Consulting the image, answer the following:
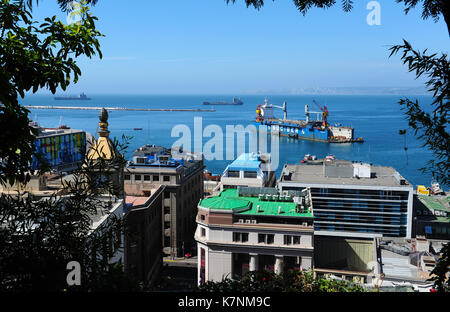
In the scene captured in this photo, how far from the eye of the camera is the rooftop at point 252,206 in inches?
774

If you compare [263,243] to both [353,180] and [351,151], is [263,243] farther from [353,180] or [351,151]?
[351,151]

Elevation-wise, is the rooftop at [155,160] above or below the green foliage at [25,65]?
below

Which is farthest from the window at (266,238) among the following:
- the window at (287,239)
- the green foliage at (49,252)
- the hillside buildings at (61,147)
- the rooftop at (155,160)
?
the hillside buildings at (61,147)

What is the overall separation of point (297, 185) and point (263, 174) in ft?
10.8

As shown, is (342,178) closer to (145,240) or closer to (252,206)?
(252,206)

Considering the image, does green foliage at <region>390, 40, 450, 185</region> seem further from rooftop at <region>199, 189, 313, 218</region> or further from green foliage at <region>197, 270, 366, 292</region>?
rooftop at <region>199, 189, 313, 218</region>

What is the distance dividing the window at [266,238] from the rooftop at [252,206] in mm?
938

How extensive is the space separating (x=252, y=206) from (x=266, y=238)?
2.16 metres

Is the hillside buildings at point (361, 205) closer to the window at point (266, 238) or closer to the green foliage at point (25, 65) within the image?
the window at point (266, 238)

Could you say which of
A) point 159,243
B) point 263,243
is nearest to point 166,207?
point 159,243

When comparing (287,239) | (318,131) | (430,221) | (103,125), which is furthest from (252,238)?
(318,131)

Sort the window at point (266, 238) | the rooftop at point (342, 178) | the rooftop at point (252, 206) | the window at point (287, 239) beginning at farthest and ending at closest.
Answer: the rooftop at point (342, 178) < the rooftop at point (252, 206) < the window at point (266, 238) < the window at point (287, 239)

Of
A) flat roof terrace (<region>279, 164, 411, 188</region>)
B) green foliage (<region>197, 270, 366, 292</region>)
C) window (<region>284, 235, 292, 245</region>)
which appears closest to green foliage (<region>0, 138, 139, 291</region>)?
green foliage (<region>197, 270, 366, 292</region>)

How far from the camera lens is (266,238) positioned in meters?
19.2
